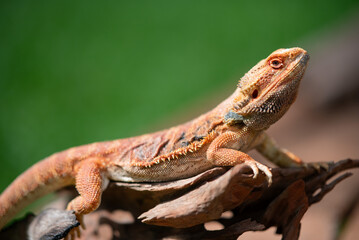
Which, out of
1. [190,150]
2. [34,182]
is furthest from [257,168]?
[34,182]

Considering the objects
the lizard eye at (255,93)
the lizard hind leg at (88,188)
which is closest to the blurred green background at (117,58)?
the lizard hind leg at (88,188)

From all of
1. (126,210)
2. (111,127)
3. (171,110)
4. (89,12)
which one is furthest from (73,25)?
(126,210)

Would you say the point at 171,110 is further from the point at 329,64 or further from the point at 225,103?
the point at 225,103

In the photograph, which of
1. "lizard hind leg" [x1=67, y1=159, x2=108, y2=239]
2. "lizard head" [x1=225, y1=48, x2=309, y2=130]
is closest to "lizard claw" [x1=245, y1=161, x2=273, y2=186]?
"lizard head" [x1=225, y1=48, x2=309, y2=130]

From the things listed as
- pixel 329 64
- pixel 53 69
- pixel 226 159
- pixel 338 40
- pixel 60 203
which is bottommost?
pixel 226 159

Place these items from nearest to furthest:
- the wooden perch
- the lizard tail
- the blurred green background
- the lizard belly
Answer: the wooden perch
the lizard belly
the lizard tail
the blurred green background

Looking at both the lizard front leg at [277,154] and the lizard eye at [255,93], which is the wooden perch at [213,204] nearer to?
the lizard front leg at [277,154]

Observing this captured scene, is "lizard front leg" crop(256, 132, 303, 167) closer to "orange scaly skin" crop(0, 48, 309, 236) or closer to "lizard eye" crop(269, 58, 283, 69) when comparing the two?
"orange scaly skin" crop(0, 48, 309, 236)

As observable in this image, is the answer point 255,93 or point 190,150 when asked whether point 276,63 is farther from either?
point 190,150
